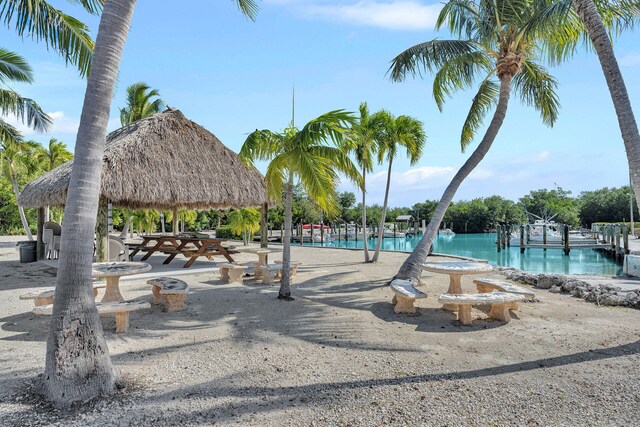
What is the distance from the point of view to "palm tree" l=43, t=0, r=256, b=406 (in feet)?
10.3

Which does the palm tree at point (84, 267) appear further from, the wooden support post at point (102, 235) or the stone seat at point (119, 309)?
the wooden support post at point (102, 235)

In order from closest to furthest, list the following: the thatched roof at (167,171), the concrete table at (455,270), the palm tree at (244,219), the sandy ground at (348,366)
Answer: the sandy ground at (348,366) < the concrete table at (455,270) < the thatched roof at (167,171) < the palm tree at (244,219)

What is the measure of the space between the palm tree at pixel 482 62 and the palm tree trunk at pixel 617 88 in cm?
242

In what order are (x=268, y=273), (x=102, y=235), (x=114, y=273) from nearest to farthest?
(x=114, y=273), (x=268, y=273), (x=102, y=235)

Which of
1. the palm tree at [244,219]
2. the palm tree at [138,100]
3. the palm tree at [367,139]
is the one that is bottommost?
the palm tree at [244,219]

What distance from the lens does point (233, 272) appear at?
8.94 metres

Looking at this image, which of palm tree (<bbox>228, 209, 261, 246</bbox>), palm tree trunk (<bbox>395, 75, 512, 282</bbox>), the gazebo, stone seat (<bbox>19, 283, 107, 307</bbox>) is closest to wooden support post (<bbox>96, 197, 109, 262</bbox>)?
the gazebo

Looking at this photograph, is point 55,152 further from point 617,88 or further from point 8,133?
point 617,88

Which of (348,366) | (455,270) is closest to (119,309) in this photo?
(348,366)

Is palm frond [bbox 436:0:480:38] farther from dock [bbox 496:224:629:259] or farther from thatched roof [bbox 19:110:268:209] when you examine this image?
dock [bbox 496:224:629:259]

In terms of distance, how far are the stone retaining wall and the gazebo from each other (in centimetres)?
785

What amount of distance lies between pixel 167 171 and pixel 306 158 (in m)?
5.94

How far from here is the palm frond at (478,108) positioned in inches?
402

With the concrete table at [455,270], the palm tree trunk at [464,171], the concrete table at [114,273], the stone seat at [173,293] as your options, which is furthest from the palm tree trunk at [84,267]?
the palm tree trunk at [464,171]
